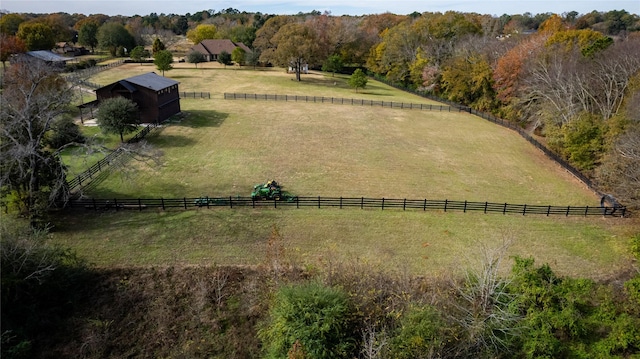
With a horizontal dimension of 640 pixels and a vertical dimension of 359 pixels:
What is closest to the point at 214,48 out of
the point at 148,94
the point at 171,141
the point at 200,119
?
the point at 200,119

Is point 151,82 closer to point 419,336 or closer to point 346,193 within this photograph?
point 346,193

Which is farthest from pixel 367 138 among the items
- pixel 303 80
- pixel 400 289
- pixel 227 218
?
pixel 303 80

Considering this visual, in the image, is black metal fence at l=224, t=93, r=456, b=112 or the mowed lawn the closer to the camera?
the mowed lawn

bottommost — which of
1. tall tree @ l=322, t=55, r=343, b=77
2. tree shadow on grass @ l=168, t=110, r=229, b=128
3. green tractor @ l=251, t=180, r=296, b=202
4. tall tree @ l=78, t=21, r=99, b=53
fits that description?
green tractor @ l=251, t=180, r=296, b=202

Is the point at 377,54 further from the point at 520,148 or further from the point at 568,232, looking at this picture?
the point at 568,232

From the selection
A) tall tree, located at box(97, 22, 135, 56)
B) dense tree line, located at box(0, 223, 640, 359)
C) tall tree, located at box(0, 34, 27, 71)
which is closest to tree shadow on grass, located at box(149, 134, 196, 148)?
dense tree line, located at box(0, 223, 640, 359)

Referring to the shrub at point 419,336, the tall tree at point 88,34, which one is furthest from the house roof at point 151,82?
the tall tree at point 88,34

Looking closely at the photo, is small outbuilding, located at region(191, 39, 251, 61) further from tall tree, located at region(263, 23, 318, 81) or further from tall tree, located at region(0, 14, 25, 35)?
tall tree, located at region(0, 14, 25, 35)
